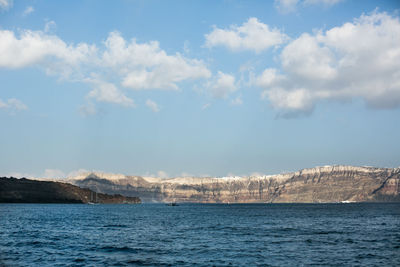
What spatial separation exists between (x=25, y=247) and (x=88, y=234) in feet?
59.8

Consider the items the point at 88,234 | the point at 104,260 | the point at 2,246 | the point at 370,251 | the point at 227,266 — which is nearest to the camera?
the point at 227,266

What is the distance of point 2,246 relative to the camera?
189 feet

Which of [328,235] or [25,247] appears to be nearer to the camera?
[25,247]

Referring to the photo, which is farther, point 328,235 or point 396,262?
point 328,235

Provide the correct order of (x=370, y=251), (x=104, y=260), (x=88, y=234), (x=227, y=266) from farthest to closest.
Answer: (x=88, y=234)
(x=370, y=251)
(x=104, y=260)
(x=227, y=266)

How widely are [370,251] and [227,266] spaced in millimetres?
22544

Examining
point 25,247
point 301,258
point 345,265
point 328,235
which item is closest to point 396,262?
point 345,265

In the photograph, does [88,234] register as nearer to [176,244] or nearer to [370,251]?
[176,244]

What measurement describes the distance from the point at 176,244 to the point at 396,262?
3061 cm

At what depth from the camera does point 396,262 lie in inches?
1805

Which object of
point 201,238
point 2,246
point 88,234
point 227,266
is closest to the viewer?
point 227,266

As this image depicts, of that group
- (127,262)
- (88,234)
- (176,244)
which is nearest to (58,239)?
(88,234)

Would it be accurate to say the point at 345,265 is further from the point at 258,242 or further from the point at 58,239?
the point at 58,239

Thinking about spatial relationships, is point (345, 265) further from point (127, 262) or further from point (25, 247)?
point (25, 247)
